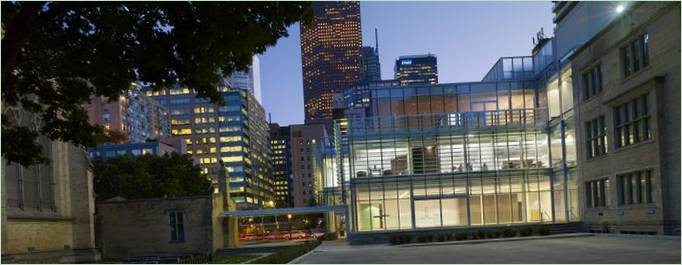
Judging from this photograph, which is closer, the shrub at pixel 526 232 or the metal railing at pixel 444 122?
the shrub at pixel 526 232

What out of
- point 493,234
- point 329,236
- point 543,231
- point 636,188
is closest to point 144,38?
point 636,188

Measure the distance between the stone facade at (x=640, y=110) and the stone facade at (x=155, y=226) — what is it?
2462 centimetres

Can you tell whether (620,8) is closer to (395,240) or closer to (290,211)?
(395,240)

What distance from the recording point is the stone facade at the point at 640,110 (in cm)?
2964

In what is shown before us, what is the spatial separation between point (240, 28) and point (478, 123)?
3608cm

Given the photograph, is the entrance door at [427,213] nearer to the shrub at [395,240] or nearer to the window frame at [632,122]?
the shrub at [395,240]

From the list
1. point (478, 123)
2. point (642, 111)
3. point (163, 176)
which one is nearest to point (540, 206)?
point (478, 123)

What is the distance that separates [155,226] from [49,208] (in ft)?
37.7

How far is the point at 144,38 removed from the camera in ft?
47.5

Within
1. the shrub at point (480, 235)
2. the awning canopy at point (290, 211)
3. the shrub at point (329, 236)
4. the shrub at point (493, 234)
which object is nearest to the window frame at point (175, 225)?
the awning canopy at point (290, 211)

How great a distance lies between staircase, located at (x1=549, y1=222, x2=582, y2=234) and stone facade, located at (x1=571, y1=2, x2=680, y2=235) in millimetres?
2191

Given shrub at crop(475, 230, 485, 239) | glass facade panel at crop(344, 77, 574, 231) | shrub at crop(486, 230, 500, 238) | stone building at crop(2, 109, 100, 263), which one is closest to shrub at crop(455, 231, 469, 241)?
shrub at crop(475, 230, 485, 239)

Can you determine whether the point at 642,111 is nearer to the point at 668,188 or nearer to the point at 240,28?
the point at 668,188

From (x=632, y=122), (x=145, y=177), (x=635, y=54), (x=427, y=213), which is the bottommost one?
(x=427, y=213)
